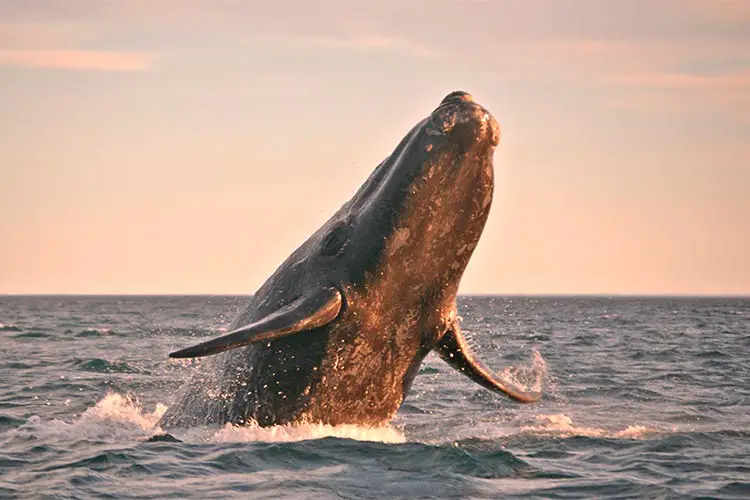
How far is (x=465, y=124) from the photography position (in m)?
8.90

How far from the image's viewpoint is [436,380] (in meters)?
21.5

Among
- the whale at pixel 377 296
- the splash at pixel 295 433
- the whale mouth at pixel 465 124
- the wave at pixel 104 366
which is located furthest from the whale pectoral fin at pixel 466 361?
the wave at pixel 104 366

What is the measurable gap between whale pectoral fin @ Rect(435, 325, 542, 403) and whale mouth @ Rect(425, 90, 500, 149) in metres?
→ 1.80

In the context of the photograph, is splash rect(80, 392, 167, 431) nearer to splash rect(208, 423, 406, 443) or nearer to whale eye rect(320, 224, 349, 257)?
splash rect(208, 423, 406, 443)

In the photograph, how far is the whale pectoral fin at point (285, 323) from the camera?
27.7ft

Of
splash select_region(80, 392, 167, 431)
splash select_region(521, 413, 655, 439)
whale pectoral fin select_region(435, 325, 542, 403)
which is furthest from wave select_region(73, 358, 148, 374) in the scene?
whale pectoral fin select_region(435, 325, 542, 403)

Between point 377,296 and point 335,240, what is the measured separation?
0.64m

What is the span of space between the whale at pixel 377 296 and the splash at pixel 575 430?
2646 millimetres

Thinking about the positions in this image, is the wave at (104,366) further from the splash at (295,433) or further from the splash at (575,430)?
the splash at (295,433)

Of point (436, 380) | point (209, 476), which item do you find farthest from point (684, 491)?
point (436, 380)

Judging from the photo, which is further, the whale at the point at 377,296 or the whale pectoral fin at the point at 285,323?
the whale at the point at 377,296

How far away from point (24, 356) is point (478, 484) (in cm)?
2073

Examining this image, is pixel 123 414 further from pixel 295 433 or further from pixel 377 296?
pixel 377 296

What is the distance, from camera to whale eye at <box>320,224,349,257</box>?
9.60 metres
